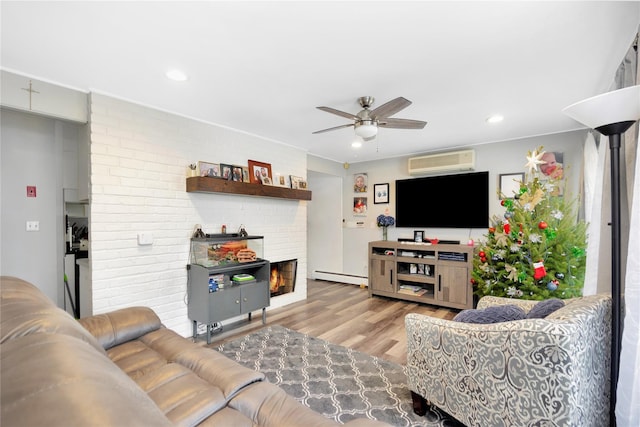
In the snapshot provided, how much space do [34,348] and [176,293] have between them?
99.4 inches

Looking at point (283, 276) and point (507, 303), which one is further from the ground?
point (507, 303)

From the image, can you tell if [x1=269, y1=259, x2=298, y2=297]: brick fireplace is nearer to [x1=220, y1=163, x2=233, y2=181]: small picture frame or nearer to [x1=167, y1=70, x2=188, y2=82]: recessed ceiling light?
[x1=220, y1=163, x2=233, y2=181]: small picture frame

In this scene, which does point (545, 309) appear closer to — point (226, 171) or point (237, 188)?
point (237, 188)

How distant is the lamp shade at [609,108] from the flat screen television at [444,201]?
2953 millimetres

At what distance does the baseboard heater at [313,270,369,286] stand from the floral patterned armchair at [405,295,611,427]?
366cm

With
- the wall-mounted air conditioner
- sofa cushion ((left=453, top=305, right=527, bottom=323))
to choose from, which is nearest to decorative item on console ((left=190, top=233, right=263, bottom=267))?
sofa cushion ((left=453, top=305, right=527, bottom=323))

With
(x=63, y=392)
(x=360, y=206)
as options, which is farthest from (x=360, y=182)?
(x=63, y=392)

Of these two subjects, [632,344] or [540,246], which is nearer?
[632,344]

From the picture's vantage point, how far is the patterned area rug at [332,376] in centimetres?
186

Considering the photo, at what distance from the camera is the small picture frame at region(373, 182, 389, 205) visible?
16.8 feet

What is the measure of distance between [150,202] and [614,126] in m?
3.39

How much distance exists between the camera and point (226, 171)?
3.33 meters

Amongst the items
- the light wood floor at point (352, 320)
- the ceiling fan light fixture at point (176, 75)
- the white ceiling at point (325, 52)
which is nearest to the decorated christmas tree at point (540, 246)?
the white ceiling at point (325, 52)

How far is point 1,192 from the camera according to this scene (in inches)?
110
